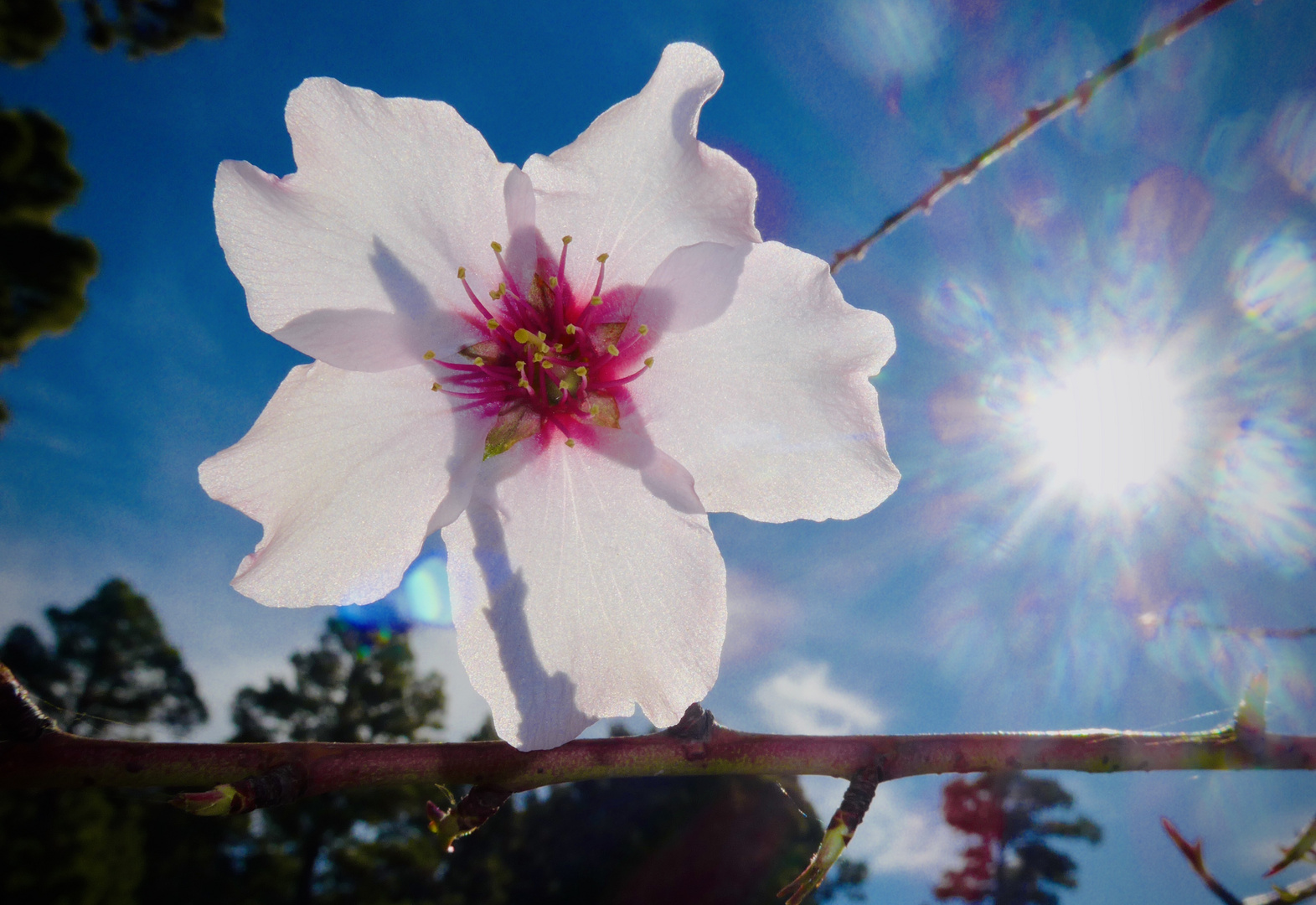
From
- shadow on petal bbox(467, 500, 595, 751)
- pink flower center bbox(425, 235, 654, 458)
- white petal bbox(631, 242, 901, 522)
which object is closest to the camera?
shadow on petal bbox(467, 500, 595, 751)

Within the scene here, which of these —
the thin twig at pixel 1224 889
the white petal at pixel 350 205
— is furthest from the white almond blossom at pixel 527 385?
the thin twig at pixel 1224 889

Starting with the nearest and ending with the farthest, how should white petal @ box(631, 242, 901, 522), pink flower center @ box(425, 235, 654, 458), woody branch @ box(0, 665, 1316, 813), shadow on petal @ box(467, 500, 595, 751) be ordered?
woody branch @ box(0, 665, 1316, 813) → shadow on petal @ box(467, 500, 595, 751) → white petal @ box(631, 242, 901, 522) → pink flower center @ box(425, 235, 654, 458)

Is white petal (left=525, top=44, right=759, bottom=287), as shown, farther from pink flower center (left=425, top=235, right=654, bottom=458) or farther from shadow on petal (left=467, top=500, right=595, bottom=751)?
shadow on petal (left=467, top=500, right=595, bottom=751)

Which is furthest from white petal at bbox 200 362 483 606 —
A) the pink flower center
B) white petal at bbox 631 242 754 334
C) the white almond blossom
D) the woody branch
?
white petal at bbox 631 242 754 334

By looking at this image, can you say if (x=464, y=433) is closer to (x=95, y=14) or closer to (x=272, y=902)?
(x=95, y=14)

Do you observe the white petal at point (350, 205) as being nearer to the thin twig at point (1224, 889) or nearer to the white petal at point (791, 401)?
the white petal at point (791, 401)

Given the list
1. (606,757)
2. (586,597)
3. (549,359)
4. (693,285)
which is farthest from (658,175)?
(606,757)

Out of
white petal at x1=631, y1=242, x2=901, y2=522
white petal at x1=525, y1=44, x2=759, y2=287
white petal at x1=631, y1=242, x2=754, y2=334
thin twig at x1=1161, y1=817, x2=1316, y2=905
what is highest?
white petal at x1=525, y1=44, x2=759, y2=287
